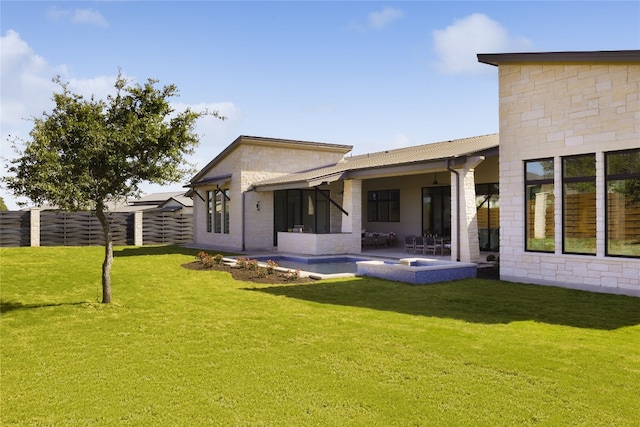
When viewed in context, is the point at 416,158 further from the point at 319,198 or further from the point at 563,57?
the point at 319,198

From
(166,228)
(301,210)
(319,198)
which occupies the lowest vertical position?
(166,228)

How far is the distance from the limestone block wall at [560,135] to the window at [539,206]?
0.48 feet

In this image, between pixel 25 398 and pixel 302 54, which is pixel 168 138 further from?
pixel 302 54

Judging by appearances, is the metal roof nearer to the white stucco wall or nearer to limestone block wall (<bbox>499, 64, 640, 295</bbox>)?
the white stucco wall

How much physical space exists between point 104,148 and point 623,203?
35.9ft

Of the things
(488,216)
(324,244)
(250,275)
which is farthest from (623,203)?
(324,244)

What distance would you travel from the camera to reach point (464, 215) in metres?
14.1

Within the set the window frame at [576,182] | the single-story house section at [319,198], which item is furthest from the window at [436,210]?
the window frame at [576,182]

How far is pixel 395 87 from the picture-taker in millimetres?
15578

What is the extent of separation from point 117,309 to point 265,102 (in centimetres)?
981

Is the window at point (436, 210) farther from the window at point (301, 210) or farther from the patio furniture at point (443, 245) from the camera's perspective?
the window at point (301, 210)

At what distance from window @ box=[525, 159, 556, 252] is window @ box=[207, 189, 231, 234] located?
15.5 m

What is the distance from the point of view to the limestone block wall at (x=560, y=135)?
9578 millimetres

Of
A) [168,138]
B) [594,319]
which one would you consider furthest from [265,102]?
[594,319]
